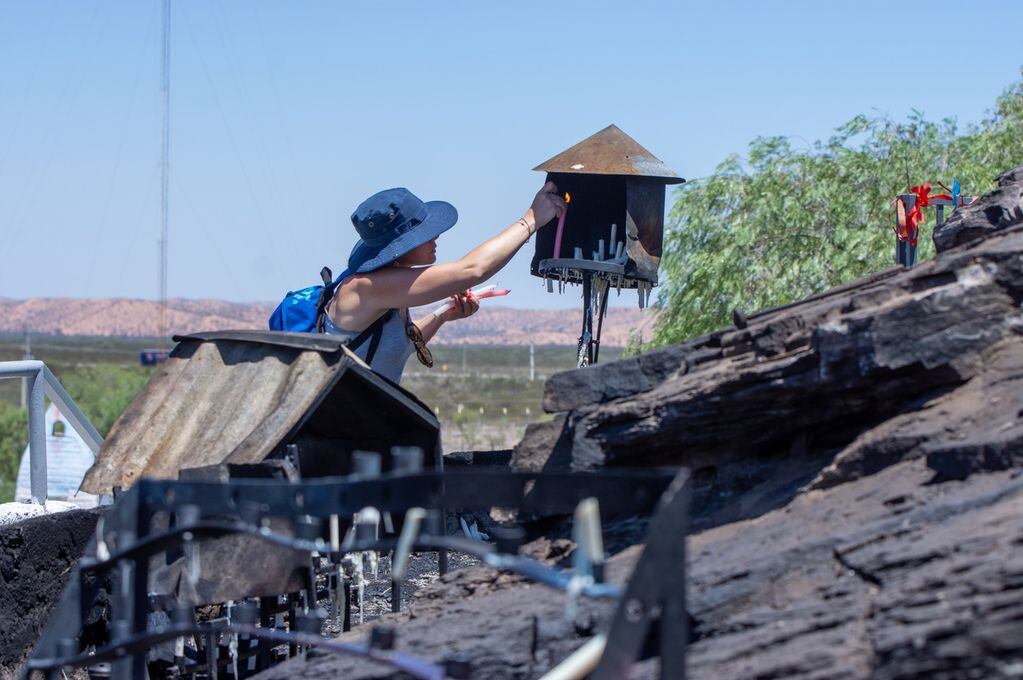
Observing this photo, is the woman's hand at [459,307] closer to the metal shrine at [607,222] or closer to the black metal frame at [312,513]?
the metal shrine at [607,222]

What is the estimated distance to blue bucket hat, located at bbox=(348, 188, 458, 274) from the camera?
5.22 m

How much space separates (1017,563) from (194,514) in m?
1.77

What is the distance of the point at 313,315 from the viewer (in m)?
5.38

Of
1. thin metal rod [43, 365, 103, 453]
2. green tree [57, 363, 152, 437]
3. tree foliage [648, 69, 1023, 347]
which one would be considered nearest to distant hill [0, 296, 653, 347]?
green tree [57, 363, 152, 437]

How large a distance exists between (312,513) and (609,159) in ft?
13.1

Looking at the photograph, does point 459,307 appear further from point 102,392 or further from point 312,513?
point 102,392

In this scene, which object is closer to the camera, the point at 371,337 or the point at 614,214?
the point at 371,337

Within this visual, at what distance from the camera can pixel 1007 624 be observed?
8.05 ft

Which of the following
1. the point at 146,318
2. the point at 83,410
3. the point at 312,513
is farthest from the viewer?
the point at 146,318

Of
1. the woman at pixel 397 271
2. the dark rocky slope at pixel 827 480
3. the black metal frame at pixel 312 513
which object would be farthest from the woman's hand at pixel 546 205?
the black metal frame at pixel 312 513

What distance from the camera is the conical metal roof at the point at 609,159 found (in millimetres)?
6121

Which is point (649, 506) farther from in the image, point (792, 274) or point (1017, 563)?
point (792, 274)

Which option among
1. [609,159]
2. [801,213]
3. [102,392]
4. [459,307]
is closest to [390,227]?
[459,307]

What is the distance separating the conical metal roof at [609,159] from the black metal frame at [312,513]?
11.5 ft
